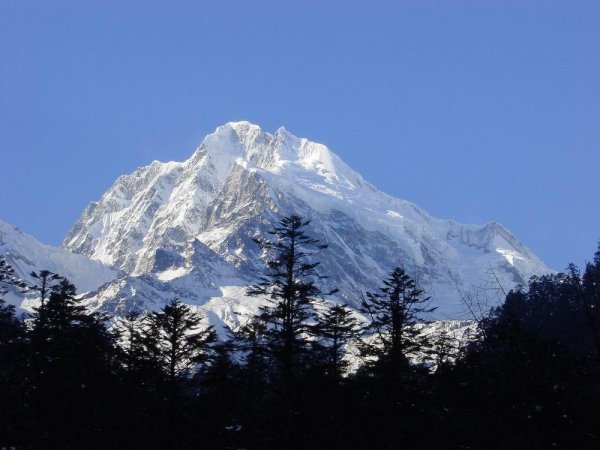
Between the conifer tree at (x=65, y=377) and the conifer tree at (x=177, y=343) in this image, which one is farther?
the conifer tree at (x=177, y=343)

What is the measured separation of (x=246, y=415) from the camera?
139ft

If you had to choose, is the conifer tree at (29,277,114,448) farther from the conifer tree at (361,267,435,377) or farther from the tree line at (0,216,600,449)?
the conifer tree at (361,267,435,377)

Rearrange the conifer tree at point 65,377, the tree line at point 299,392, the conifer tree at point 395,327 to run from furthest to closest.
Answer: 1. the conifer tree at point 395,327
2. the conifer tree at point 65,377
3. the tree line at point 299,392

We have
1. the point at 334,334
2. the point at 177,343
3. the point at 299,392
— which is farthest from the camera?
the point at 334,334

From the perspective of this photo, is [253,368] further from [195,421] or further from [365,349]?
[195,421]

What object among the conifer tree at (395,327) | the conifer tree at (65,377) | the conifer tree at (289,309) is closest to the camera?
the conifer tree at (65,377)

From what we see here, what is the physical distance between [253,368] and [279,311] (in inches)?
475

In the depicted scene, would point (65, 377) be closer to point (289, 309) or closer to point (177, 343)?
point (177, 343)

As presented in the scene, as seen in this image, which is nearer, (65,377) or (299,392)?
(299,392)

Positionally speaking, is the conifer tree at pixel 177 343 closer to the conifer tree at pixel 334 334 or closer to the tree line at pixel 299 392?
the tree line at pixel 299 392

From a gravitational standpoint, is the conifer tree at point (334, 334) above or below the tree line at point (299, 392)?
above

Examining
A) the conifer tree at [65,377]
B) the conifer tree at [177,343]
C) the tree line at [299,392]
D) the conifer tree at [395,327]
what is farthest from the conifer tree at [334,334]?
the conifer tree at [65,377]

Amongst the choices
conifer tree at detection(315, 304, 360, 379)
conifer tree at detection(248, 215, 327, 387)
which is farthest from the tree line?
conifer tree at detection(315, 304, 360, 379)

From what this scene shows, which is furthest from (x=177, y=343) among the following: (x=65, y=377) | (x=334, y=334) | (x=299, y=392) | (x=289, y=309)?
(x=334, y=334)
